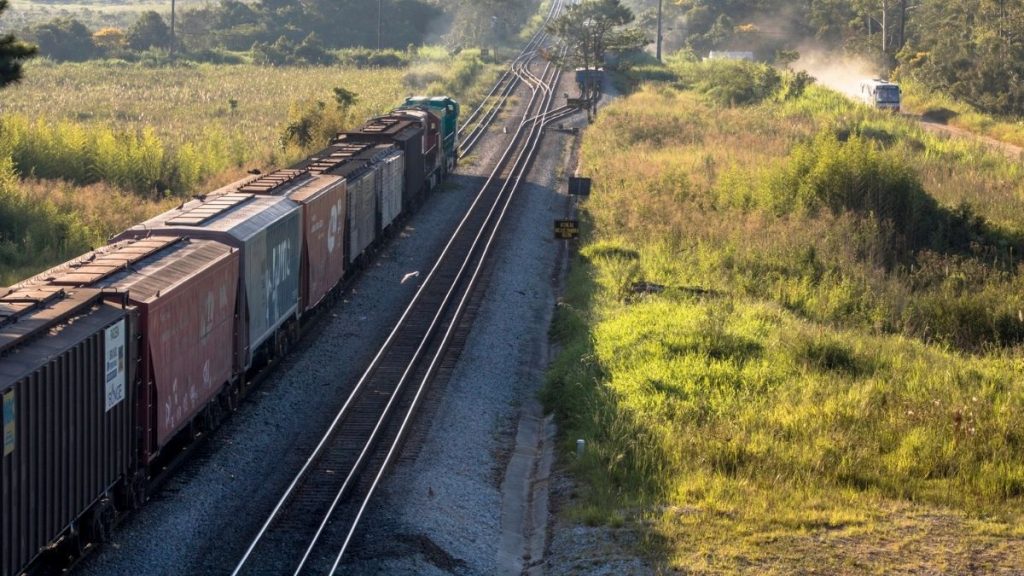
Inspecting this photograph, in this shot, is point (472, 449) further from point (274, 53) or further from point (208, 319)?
point (274, 53)

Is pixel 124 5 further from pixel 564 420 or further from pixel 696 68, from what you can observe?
pixel 564 420

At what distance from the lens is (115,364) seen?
13.6m

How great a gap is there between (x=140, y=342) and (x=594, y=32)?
63.1 m

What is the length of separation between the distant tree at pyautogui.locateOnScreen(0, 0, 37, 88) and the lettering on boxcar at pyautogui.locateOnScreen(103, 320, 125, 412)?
34.6ft

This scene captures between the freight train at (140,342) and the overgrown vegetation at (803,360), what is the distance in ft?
19.1

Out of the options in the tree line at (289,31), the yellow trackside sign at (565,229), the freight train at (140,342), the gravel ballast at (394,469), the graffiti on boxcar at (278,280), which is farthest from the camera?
the tree line at (289,31)

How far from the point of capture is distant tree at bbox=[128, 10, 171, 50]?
9725 cm

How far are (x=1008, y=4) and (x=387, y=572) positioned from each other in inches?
2624

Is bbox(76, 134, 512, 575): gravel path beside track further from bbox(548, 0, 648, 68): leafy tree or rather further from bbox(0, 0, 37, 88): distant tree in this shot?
bbox(548, 0, 648, 68): leafy tree

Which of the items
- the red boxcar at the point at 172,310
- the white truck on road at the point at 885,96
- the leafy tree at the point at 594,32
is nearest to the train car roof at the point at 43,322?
the red boxcar at the point at 172,310

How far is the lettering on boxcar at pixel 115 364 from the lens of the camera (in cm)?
1336

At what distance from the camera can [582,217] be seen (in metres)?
40.1

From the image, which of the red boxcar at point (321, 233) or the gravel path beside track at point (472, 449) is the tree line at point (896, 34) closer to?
the gravel path beside track at point (472, 449)

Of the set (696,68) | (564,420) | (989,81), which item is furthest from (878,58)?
(564,420)
